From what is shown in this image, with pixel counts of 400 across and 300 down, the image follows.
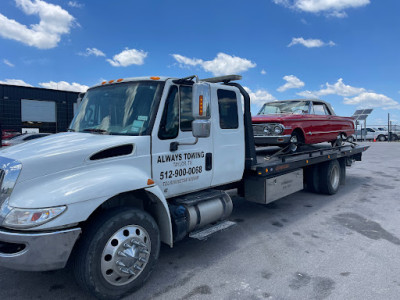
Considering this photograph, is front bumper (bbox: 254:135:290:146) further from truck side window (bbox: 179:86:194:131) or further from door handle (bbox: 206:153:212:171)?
truck side window (bbox: 179:86:194:131)

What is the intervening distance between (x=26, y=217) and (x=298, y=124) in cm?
567

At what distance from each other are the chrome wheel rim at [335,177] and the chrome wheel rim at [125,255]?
5.97m

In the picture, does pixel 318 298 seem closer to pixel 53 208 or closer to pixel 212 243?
pixel 212 243

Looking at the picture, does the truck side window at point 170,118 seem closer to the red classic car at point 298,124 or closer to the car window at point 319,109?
the red classic car at point 298,124

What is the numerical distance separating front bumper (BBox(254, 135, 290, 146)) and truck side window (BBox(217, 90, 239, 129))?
6.51 feet

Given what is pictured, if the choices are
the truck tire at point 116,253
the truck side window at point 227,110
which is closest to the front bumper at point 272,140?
the truck side window at point 227,110

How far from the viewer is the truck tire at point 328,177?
7379mm

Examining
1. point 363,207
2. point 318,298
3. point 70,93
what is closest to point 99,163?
point 318,298

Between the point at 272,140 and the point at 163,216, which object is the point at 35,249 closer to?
the point at 163,216

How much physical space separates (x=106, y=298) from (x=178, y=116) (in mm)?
2051

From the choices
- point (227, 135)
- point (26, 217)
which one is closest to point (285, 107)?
point (227, 135)

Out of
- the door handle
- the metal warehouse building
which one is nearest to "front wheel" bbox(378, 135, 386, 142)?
the metal warehouse building

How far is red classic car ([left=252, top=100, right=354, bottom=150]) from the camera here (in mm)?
6410

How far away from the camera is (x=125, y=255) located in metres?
2.96
